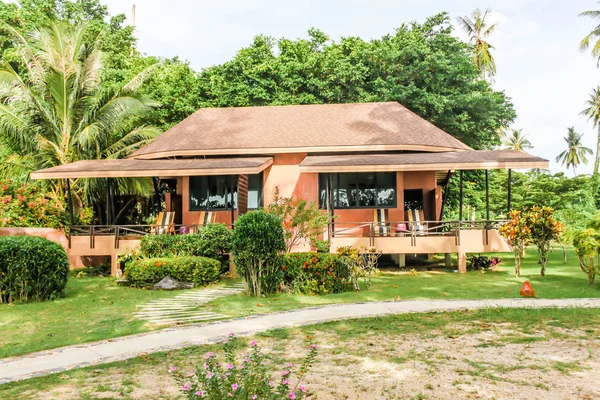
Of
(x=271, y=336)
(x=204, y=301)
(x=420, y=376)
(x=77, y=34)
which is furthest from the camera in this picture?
(x=77, y=34)

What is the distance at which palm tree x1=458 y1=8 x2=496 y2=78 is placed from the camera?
139 ft

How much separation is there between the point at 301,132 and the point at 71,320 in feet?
43.1

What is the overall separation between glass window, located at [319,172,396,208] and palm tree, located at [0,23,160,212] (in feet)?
33.1

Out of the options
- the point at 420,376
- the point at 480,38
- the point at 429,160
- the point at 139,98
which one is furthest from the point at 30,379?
the point at 480,38

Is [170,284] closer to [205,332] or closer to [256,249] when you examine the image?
[256,249]

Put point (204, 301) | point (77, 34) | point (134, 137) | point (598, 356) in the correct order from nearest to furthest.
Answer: point (598, 356)
point (204, 301)
point (77, 34)
point (134, 137)

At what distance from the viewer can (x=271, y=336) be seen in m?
7.27

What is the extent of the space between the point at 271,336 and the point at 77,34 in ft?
69.3

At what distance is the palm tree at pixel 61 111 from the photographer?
21.8 metres

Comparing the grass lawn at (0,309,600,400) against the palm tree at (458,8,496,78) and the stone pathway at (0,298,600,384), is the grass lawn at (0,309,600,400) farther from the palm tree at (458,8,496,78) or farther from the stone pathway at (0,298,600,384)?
the palm tree at (458,8,496,78)

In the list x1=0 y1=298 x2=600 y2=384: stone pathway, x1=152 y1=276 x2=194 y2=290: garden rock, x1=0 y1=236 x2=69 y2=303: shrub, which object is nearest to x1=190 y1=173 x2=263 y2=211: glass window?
x1=152 y1=276 x2=194 y2=290: garden rock

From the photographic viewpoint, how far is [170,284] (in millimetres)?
12836

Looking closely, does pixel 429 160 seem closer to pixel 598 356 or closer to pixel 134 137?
pixel 598 356

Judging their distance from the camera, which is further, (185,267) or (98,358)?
(185,267)
